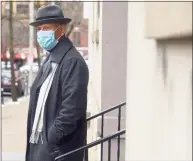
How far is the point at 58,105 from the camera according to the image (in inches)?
167

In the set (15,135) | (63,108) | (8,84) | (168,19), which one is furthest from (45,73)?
(8,84)

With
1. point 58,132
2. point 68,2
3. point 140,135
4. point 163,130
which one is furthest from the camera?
point 68,2

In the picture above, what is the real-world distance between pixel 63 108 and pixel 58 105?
5.1 inches

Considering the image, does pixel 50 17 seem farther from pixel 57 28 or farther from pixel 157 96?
pixel 157 96

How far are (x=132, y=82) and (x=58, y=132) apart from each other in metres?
1.49

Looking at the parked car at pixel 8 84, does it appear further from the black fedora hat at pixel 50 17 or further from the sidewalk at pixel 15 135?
the black fedora hat at pixel 50 17

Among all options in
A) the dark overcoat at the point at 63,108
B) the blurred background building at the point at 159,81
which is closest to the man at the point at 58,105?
the dark overcoat at the point at 63,108

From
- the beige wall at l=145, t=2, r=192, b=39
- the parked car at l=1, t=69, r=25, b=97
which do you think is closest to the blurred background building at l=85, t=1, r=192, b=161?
the beige wall at l=145, t=2, r=192, b=39

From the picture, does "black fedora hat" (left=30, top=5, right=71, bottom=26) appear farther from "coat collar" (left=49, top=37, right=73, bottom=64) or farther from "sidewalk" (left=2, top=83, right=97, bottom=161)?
"sidewalk" (left=2, top=83, right=97, bottom=161)

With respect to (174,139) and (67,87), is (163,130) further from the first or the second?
(67,87)

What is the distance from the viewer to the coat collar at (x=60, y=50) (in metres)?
4.34

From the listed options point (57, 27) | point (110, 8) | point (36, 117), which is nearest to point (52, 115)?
point (36, 117)

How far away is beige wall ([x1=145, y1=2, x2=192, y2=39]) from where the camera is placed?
1.84 metres

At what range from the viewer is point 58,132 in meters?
4.15
